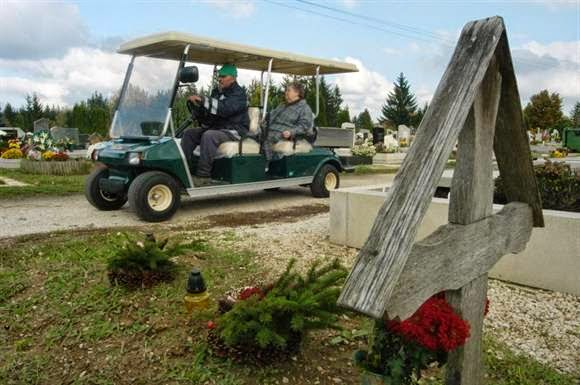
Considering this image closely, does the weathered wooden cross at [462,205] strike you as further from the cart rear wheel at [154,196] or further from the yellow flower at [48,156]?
the yellow flower at [48,156]

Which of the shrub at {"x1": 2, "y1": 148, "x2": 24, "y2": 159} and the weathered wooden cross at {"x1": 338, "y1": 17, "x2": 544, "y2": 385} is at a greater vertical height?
the weathered wooden cross at {"x1": 338, "y1": 17, "x2": 544, "y2": 385}

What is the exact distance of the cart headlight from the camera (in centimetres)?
607

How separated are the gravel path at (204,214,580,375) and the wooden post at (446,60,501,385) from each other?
1.21 metres

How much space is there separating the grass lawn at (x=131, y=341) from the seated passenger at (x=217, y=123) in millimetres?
3007

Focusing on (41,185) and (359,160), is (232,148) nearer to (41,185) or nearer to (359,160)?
(41,185)

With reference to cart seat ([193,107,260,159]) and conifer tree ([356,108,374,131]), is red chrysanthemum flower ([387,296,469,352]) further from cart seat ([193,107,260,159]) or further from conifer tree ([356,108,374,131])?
conifer tree ([356,108,374,131])

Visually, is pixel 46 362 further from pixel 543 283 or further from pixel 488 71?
pixel 543 283

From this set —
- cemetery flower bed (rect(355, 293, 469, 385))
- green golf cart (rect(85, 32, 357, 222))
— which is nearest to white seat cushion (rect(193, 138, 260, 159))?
green golf cart (rect(85, 32, 357, 222))

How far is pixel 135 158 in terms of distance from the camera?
6.08 meters

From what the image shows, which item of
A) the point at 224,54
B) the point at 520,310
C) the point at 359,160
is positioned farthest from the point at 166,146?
the point at 359,160

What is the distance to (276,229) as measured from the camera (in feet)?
18.9

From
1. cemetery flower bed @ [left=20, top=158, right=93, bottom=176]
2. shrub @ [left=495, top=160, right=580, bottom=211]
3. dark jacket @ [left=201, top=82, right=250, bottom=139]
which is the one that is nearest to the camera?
shrub @ [left=495, top=160, right=580, bottom=211]

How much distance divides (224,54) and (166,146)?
2008mm

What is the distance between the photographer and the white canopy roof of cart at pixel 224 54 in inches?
255
